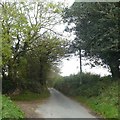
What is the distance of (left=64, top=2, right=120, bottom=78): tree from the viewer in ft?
66.1

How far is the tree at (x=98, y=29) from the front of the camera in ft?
66.1

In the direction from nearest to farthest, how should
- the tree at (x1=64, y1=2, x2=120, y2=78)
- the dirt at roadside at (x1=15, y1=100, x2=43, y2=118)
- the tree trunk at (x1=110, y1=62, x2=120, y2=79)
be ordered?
the dirt at roadside at (x1=15, y1=100, x2=43, y2=118)
the tree at (x1=64, y1=2, x2=120, y2=78)
the tree trunk at (x1=110, y1=62, x2=120, y2=79)

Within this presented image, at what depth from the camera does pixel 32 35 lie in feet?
89.2

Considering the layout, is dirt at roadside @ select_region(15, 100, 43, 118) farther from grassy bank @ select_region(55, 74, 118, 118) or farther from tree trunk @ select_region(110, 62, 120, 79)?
tree trunk @ select_region(110, 62, 120, 79)

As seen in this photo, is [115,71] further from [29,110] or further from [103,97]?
[29,110]

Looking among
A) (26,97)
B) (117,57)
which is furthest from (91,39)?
(26,97)

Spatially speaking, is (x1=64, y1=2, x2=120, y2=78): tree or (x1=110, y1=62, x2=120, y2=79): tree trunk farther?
(x1=110, y1=62, x2=120, y2=79): tree trunk

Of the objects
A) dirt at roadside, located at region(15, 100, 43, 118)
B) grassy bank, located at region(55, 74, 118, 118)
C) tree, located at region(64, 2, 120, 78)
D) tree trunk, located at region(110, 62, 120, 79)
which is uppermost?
tree, located at region(64, 2, 120, 78)

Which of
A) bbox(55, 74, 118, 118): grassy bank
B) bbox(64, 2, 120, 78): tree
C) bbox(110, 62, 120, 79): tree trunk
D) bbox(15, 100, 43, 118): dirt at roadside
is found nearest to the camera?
bbox(15, 100, 43, 118): dirt at roadside

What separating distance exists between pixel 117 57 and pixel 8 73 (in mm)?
12420

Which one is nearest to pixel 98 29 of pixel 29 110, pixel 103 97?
pixel 103 97

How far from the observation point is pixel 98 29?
866 inches

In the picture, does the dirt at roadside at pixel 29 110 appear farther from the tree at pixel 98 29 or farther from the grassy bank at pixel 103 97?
the tree at pixel 98 29

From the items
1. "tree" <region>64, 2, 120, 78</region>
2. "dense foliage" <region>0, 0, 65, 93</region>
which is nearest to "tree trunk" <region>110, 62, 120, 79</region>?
"tree" <region>64, 2, 120, 78</region>
